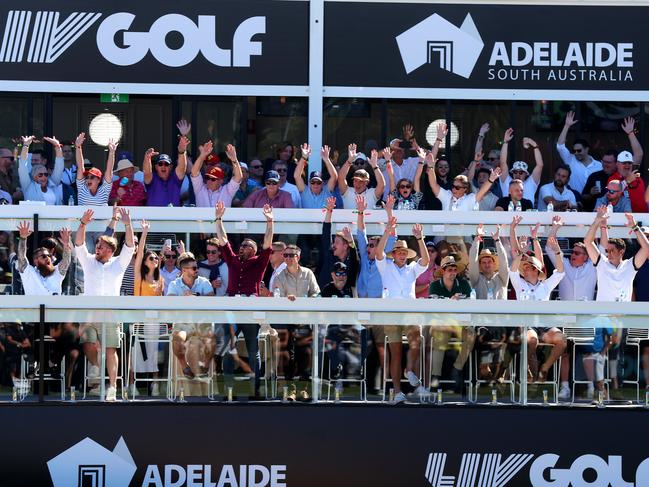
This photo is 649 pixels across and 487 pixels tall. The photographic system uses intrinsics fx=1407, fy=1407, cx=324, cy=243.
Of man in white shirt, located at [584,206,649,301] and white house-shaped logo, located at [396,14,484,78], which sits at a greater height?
white house-shaped logo, located at [396,14,484,78]

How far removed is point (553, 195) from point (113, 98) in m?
5.72

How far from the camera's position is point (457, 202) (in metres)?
15.8

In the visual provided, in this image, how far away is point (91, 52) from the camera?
58.9ft

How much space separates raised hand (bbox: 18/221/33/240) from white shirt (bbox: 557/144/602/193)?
6750mm

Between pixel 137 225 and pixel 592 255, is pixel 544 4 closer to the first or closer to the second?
pixel 592 255

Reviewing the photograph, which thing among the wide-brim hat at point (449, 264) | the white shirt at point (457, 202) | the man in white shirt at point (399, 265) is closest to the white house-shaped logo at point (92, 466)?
the man in white shirt at point (399, 265)

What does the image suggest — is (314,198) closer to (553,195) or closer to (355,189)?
(355,189)

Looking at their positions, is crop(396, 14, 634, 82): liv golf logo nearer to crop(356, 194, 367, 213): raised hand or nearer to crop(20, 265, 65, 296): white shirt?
crop(356, 194, 367, 213): raised hand

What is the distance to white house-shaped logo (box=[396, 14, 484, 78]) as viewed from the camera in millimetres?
18062

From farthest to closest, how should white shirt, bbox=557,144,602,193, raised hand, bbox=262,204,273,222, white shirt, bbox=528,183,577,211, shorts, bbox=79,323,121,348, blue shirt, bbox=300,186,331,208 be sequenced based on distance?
white shirt, bbox=557,144,602,193 < white shirt, bbox=528,183,577,211 < blue shirt, bbox=300,186,331,208 < raised hand, bbox=262,204,273,222 < shorts, bbox=79,323,121,348

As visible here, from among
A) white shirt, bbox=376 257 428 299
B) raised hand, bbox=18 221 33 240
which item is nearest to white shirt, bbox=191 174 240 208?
raised hand, bbox=18 221 33 240

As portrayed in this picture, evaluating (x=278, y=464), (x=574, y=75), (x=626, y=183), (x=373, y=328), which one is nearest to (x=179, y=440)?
(x=278, y=464)

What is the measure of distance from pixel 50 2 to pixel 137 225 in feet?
15.5

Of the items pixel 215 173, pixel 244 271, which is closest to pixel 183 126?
pixel 215 173
